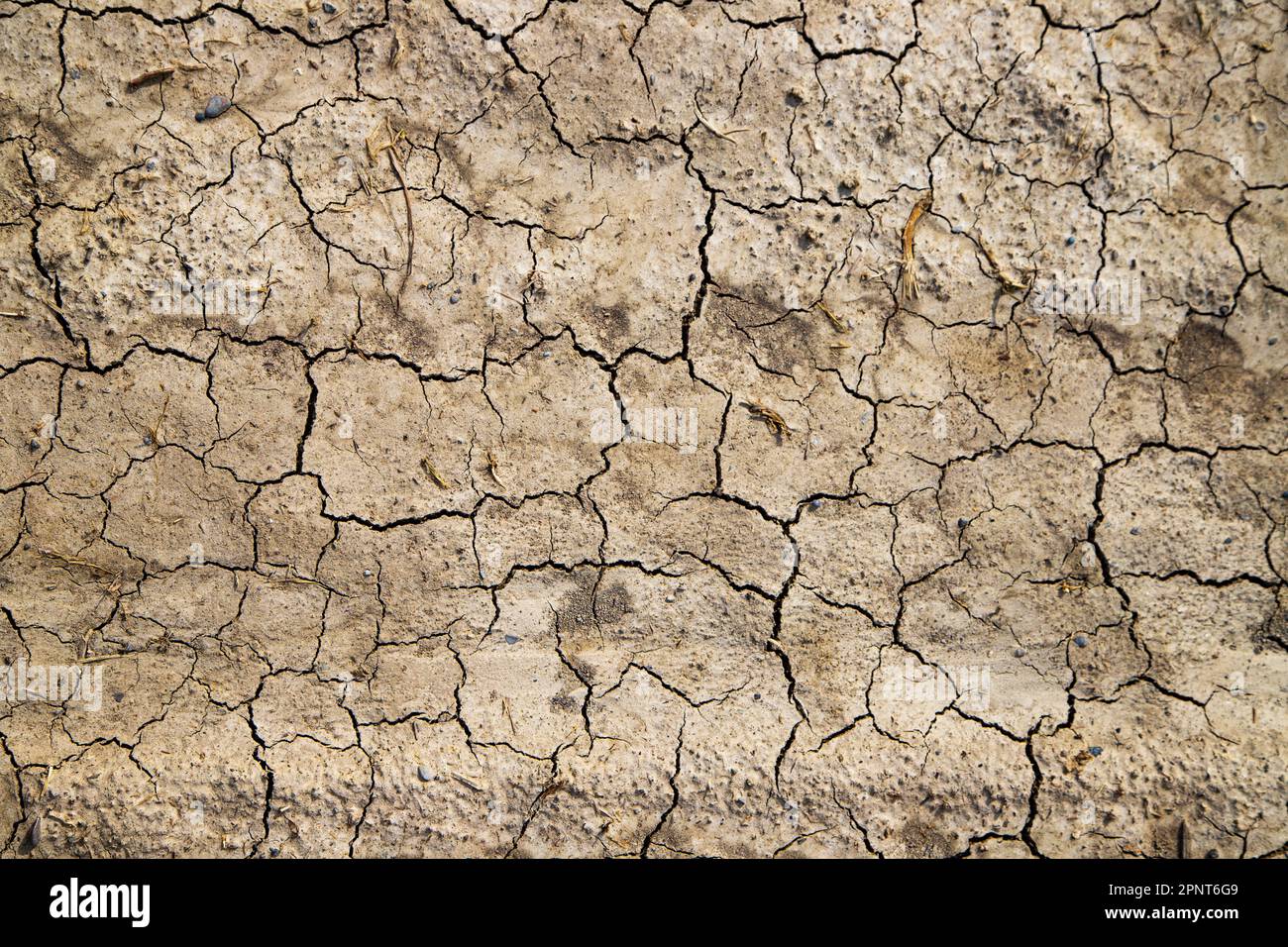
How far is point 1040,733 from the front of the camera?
2859mm

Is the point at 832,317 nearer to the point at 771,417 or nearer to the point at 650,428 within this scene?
the point at 771,417

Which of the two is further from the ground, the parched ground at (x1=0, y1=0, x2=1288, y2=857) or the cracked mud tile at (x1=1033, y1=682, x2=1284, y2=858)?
the parched ground at (x1=0, y1=0, x2=1288, y2=857)

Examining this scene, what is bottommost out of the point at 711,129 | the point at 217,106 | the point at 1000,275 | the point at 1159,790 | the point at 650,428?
the point at 1159,790

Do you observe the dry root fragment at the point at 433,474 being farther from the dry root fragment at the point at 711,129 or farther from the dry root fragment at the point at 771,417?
the dry root fragment at the point at 711,129

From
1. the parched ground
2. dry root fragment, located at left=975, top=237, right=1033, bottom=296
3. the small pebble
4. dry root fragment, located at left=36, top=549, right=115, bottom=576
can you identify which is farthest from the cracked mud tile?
the small pebble

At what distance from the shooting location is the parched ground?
2797 mm

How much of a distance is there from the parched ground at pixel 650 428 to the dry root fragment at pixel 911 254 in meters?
0.02

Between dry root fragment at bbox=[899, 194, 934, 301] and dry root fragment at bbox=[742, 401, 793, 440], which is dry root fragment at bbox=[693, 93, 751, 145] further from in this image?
dry root fragment at bbox=[742, 401, 793, 440]

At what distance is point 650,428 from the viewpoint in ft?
9.41

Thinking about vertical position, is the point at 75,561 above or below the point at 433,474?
below

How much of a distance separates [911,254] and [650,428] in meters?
1.09

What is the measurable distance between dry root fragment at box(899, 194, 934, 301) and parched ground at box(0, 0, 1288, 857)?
15 millimetres

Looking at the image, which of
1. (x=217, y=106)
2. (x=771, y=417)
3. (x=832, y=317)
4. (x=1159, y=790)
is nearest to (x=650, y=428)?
(x=771, y=417)

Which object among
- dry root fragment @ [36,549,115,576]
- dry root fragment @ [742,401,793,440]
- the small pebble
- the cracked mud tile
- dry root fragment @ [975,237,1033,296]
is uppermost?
the small pebble
